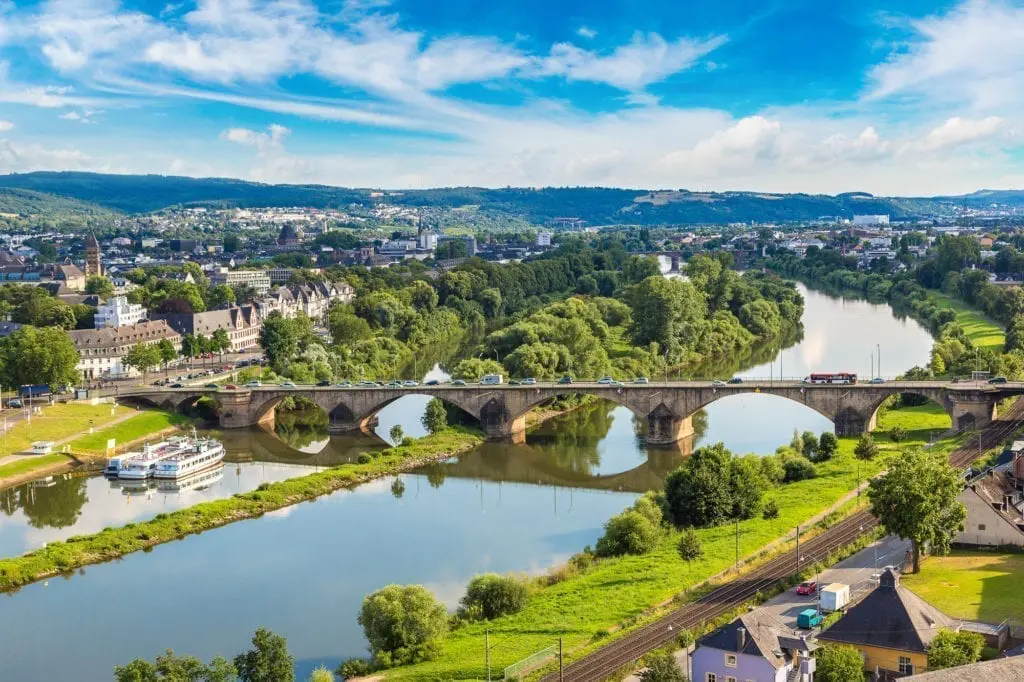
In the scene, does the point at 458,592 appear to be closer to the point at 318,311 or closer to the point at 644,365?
the point at 644,365

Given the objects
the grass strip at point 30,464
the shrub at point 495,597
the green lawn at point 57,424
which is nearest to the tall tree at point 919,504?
the shrub at point 495,597

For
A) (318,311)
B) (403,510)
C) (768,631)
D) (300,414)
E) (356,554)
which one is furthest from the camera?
(318,311)

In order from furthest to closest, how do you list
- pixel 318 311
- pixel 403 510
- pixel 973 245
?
pixel 973 245 → pixel 318 311 → pixel 403 510

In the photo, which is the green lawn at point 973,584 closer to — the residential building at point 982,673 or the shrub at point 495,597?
the residential building at point 982,673

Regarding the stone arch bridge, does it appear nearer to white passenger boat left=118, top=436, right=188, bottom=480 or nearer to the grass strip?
white passenger boat left=118, top=436, right=188, bottom=480

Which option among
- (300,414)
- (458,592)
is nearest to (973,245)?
(300,414)

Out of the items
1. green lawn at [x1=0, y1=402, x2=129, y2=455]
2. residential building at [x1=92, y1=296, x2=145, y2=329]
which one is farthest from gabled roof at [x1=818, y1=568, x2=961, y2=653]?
residential building at [x1=92, y1=296, x2=145, y2=329]

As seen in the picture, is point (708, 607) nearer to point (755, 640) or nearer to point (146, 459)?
point (755, 640)
